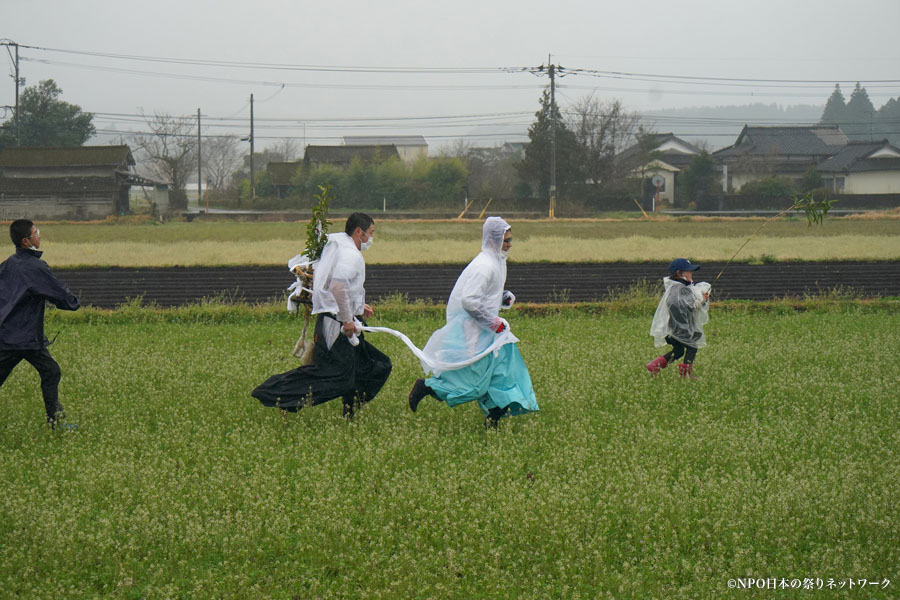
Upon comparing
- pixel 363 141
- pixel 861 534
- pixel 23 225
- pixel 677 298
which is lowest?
pixel 861 534

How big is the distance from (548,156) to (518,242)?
29.1 m

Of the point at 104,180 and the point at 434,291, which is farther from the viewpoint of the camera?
the point at 104,180

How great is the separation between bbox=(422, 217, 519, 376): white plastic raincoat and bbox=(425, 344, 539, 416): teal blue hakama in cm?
12

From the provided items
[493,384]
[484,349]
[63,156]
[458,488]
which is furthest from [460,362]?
[63,156]

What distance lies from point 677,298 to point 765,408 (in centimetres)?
179

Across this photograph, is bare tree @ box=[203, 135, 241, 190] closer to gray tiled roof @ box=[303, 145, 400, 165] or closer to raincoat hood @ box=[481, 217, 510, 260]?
gray tiled roof @ box=[303, 145, 400, 165]

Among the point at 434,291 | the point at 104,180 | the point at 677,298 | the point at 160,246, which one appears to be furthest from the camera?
the point at 104,180

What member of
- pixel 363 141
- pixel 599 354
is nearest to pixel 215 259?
pixel 599 354

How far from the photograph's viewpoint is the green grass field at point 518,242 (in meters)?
24.8

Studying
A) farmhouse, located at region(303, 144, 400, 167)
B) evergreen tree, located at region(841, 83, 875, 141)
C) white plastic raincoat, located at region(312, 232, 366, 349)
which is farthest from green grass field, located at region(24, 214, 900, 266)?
evergreen tree, located at region(841, 83, 875, 141)

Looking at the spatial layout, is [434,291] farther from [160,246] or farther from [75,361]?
[160,246]

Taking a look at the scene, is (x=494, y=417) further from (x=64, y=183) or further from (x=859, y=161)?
(x=859, y=161)

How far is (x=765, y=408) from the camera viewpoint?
8875 millimetres

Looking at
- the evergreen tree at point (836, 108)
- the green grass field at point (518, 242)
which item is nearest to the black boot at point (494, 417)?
the green grass field at point (518, 242)
